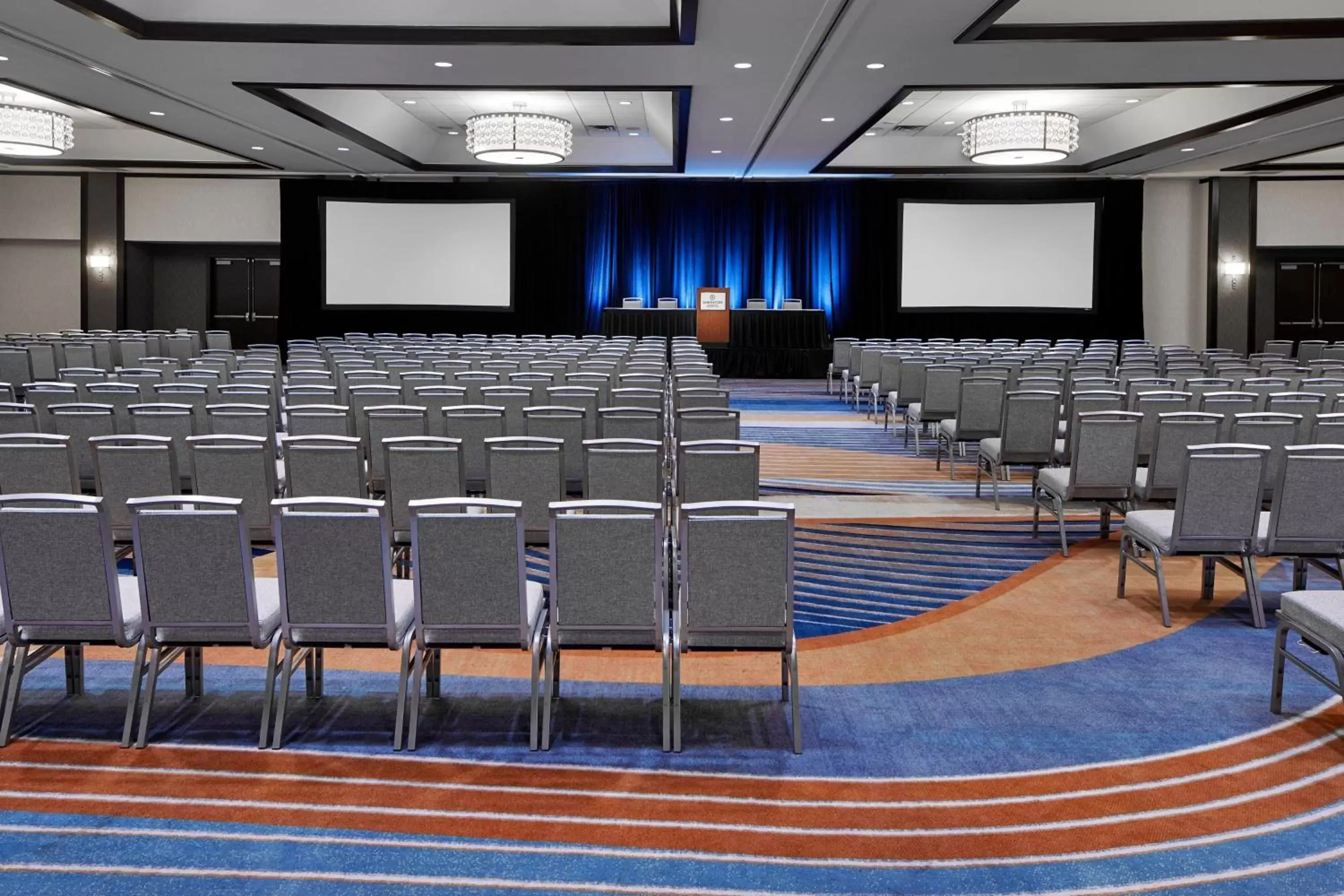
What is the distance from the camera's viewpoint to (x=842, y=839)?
3.26 m

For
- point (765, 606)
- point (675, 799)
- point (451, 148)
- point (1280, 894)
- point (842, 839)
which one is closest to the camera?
point (1280, 894)

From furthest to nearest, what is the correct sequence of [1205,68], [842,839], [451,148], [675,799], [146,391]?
[451,148] < [1205,68] < [146,391] < [675,799] < [842,839]

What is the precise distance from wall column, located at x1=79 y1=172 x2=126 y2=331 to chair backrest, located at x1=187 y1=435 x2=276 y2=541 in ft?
59.5

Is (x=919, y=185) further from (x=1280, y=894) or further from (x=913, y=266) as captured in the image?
(x=1280, y=894)

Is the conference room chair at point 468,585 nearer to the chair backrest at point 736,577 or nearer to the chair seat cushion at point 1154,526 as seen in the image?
the chair backrest at point 736,577

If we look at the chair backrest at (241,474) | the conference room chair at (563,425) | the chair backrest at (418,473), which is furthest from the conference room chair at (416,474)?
the conference room chair at (563,425)

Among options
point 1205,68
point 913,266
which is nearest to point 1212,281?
point 913,266

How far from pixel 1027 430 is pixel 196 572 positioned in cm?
621

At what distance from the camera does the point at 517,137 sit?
53.6ft

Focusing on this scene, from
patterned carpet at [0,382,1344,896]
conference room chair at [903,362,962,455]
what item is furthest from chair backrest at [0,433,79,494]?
conference room chair at [903,362,962,455]

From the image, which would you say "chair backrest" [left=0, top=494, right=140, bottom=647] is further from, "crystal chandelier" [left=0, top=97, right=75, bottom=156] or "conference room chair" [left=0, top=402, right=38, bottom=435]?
"crystal chandelier" [left=0, top=97, right=75, bottom=156]

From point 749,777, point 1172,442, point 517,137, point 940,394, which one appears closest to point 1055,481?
point 1172,442

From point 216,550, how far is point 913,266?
62.8 ft

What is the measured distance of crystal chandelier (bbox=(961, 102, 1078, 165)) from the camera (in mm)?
15695
